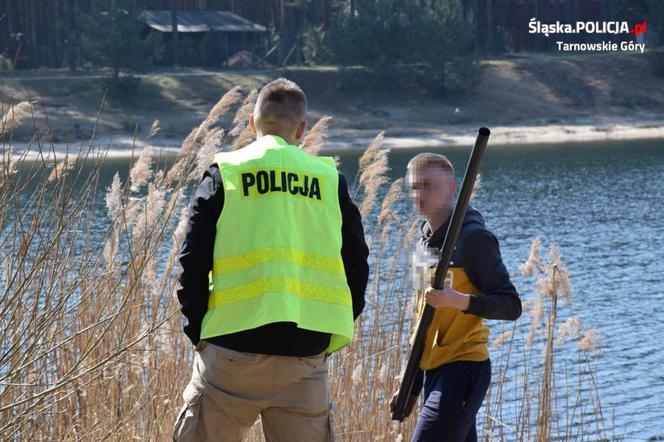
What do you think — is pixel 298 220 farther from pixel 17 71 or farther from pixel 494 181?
pixel 17 71

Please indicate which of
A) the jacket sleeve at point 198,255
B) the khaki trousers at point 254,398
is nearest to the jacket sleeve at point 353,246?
the khaki trousers at point 254,398

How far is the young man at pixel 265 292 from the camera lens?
3.77m

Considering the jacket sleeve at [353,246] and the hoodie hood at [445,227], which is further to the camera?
the hoodie hood at [445,227]

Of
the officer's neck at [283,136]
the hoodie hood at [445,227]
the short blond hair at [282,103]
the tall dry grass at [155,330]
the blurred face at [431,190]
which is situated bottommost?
the tall dry grass at [155,330]

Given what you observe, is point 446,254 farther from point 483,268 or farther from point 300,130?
point 300,130

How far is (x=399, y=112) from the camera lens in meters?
45.8

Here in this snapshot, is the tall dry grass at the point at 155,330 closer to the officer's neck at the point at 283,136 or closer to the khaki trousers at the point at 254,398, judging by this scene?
the officer's neck at the point at 283,136

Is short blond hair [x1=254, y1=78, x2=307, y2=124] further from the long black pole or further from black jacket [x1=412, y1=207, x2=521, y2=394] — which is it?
→ black jacket [x1=412, y1=207, x2=521, y2=394]

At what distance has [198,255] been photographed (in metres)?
3.80

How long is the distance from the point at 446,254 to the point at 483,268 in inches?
18.9

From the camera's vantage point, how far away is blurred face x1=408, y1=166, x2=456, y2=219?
14.5 ft

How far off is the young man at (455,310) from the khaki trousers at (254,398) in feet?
2.17

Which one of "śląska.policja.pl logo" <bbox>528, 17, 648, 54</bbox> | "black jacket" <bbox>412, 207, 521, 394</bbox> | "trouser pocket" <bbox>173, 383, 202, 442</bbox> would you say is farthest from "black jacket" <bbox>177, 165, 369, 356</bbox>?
"śląska.policja.pl logo" <bbox>528, 17, 648, 54</bbox>

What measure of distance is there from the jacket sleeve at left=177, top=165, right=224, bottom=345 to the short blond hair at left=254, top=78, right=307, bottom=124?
0.90ft
